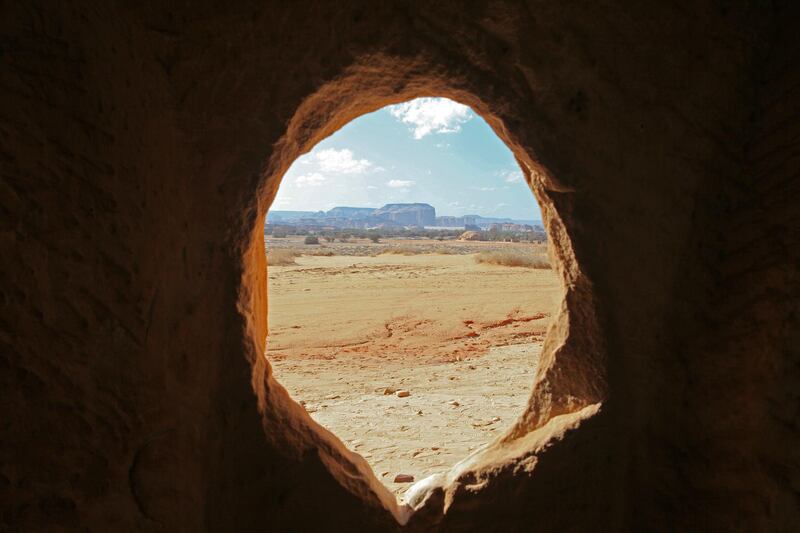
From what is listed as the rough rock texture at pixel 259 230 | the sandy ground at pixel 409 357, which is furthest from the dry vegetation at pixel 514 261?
the rough rock texture at pixel 259 230

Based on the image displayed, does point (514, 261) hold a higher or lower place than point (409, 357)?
higher

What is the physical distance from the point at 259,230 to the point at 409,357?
5991mm

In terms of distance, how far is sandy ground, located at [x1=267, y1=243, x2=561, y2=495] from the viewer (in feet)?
16.1

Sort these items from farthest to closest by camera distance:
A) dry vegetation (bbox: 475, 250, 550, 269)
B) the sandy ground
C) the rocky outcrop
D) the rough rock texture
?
the rocky outcrop < dry vegetation (bbox: 475, 250, 550, 269) < the sandy ground < the rough rock texture

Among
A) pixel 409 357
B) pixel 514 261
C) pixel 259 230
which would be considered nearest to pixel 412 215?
pixel 514 261

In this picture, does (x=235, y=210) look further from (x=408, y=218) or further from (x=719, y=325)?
(x=408, y=218)

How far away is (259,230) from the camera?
84.4 inches

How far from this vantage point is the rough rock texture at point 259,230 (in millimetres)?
1621

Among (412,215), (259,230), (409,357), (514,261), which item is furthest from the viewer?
(412,215)

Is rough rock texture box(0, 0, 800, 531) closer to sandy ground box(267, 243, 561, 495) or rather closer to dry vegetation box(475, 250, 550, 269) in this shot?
sandy ground box(267, 243, 561, 495)

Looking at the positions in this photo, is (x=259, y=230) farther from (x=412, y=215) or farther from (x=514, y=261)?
(x=412, y=215)

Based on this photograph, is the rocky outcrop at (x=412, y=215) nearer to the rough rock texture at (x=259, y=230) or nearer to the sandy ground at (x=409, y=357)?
the sandy ground at (x=409, y=357)

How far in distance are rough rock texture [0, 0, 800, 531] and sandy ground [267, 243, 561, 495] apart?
5.87 ft

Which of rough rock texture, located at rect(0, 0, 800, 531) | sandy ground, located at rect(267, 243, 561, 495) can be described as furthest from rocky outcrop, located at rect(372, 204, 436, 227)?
rough rock texture, located at rect(0, 0, 800, 531)
